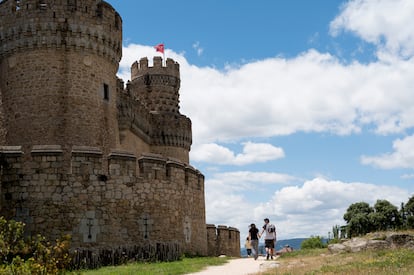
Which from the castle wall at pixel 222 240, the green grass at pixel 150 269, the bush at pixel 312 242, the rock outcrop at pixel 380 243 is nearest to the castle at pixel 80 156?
the castle wall at pixel 222 240

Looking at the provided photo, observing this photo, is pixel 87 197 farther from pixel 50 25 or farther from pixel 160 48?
pixel 160 48

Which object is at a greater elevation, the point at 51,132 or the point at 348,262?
the point at 51,132

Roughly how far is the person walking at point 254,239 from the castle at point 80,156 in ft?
6.97

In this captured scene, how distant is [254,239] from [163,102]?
19409 millimetres

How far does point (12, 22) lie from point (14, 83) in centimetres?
226

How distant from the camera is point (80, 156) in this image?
16.3 m

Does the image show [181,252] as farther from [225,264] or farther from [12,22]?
[12,22]

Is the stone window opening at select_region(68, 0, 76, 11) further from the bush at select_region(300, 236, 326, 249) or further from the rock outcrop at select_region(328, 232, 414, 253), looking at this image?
the bush at select_region(300, 236, 326, 249)

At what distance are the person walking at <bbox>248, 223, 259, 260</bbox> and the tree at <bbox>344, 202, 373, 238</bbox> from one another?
2502 centimetres

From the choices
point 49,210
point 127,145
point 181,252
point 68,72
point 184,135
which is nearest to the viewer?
point 49,210

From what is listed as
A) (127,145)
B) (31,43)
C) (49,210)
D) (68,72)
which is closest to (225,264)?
(49,210)

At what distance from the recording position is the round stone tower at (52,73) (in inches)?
764

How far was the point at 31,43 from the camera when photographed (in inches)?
782

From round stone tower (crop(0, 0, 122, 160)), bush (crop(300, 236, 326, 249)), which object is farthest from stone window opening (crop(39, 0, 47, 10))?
bush (crop(300, 236, 326, 249))
